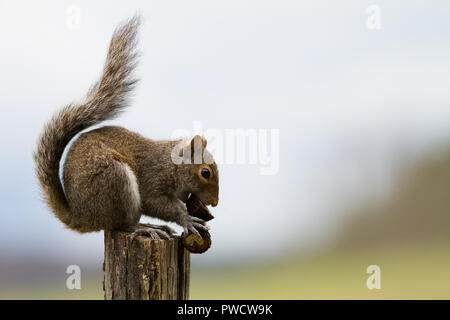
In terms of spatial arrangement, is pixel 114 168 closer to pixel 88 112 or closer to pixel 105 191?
pixel 105 191

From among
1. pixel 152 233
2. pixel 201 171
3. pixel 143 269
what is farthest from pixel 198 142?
pixel 143 269

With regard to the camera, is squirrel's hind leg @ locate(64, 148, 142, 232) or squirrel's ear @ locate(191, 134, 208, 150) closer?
squirrel's hind leg @ locate(64, 148, 142, 232)

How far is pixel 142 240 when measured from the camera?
2.61 m

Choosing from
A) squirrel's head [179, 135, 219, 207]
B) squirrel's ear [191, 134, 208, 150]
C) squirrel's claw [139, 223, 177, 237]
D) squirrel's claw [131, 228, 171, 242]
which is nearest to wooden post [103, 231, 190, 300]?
squirrel's claw [131, 228, 171, 242]

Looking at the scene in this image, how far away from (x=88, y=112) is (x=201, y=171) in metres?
0.74

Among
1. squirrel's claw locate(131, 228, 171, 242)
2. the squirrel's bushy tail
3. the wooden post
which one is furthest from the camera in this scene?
the squirrel's bushy tail

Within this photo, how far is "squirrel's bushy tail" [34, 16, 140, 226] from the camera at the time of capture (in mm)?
2867

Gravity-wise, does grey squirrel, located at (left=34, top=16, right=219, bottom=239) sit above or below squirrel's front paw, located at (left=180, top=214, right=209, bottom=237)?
above

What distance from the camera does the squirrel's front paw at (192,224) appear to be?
2729mm

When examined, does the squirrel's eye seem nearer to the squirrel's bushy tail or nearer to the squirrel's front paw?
the squirrel's front paw

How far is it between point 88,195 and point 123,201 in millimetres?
208

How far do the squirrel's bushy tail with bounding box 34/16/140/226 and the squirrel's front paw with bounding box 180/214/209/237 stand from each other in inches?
27.3

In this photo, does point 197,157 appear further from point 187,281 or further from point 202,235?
point 187,281

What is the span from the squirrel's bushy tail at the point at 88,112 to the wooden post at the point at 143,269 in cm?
45
